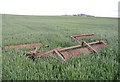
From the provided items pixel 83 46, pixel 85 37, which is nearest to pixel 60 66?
pixel 83 46

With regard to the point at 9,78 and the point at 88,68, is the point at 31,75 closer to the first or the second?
the point at 9,78

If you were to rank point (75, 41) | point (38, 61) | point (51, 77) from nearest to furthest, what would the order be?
1. point (51, 77)
2. point (38, 61)
3. point (75, 41)

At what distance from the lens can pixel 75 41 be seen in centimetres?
772

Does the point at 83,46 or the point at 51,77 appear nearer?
the point at 51,77

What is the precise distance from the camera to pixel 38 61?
15.2 feet

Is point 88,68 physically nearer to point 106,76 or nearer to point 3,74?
point 106,76

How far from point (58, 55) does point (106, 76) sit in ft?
4.98

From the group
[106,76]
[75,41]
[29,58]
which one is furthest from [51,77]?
[75,41]

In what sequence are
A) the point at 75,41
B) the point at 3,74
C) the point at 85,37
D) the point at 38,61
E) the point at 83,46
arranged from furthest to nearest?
the point at 85,37
the point at 75,41
the point at 83,46
the point at 38,61
the point at 3,74

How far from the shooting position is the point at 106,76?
3.71 meters

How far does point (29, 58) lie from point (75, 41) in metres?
3.20

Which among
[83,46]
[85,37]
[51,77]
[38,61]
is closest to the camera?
[51,77]

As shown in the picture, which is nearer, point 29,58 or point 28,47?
point 29,58

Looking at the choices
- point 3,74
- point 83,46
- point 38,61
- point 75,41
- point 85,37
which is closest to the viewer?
point 3,74
